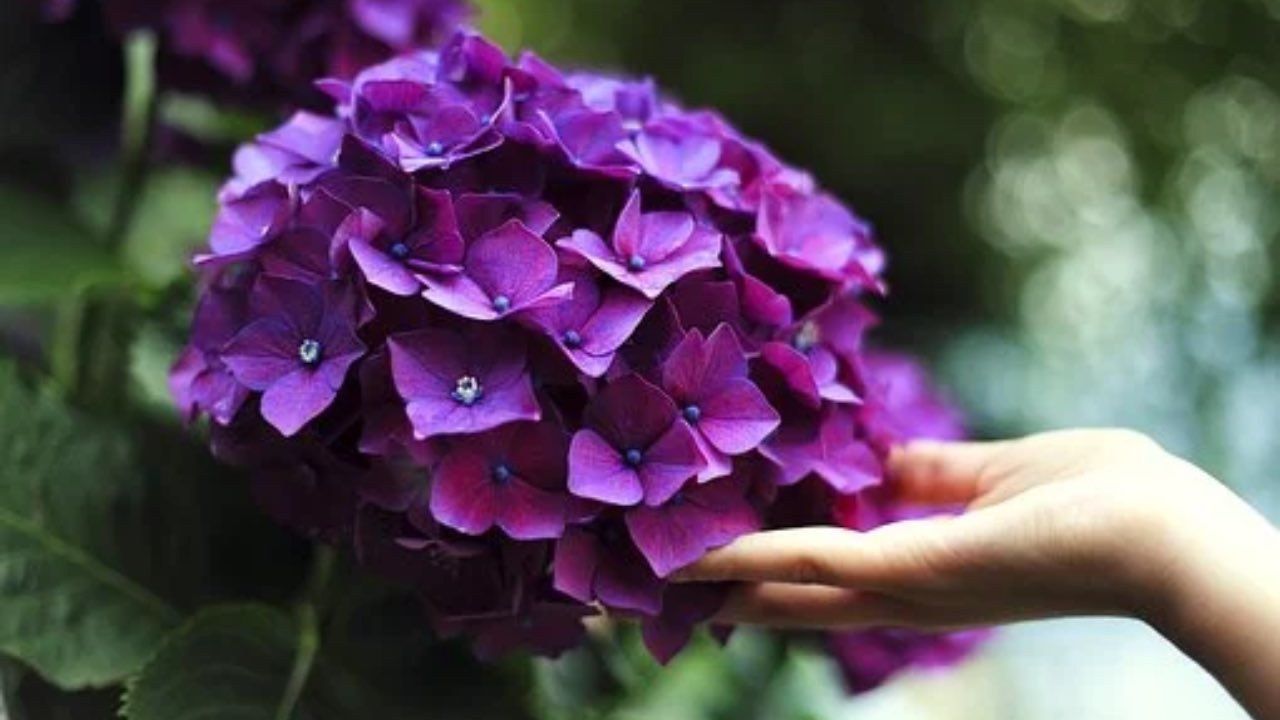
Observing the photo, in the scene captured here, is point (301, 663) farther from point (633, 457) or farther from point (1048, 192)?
point (1048, 192)

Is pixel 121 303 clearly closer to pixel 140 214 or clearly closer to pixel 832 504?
pixel 140 214

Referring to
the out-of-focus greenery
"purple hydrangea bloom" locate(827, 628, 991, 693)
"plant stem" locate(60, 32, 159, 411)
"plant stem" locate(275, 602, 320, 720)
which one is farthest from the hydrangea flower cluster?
the out-of-focus greenery

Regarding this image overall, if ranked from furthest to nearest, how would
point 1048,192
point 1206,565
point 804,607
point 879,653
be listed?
point 1048,192
point 879,653
point 804,607
point 1206,565

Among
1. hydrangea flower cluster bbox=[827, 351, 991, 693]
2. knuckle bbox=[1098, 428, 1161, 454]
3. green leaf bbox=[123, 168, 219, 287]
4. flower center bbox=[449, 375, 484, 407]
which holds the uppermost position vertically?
knuckle bbox=[1098, 428, 1161, 454]

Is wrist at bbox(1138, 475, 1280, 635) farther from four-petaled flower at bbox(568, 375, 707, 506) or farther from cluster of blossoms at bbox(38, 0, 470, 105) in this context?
cluster of blossoms at bbox(38, 0, 470, 105)

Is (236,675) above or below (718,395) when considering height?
below

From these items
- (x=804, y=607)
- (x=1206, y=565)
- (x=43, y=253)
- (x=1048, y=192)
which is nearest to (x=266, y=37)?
(x=43, y=253)

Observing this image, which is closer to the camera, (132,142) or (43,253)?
(43,253)
